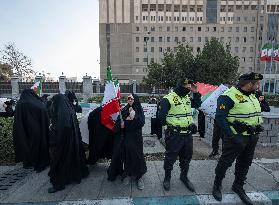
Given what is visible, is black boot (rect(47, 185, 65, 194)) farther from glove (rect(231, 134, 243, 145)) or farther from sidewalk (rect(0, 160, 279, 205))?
glove (rect(231, 134, 243, 145))

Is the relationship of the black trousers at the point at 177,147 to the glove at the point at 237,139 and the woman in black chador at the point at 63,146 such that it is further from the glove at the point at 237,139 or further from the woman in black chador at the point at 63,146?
the woman in black chador at the point at 63,146

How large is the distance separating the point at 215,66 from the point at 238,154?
27.2 meters

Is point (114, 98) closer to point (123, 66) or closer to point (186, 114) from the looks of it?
point (186, 114)

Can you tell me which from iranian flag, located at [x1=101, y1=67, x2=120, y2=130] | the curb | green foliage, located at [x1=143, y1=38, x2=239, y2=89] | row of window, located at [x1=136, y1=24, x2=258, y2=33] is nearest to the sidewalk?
the curb

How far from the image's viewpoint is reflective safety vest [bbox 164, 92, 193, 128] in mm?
4516

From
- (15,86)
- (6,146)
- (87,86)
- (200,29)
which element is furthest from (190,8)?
(6,146)

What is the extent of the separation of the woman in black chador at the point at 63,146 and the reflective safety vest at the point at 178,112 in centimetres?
178

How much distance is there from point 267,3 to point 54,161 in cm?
8166

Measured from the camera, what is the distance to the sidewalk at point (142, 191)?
14.1 ft

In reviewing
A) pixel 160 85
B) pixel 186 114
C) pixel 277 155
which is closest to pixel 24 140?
pixel 186 114

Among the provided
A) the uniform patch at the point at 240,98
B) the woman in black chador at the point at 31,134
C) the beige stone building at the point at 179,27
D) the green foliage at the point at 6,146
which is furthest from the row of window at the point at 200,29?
the uniform patch at the point at 240,98

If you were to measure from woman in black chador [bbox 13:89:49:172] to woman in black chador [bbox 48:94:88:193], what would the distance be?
37.2 inches

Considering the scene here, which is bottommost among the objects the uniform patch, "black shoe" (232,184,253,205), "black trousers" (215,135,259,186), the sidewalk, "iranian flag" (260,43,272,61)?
the sidewalk

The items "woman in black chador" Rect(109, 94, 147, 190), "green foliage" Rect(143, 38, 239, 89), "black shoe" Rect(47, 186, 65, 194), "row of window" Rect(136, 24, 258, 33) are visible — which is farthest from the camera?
"row of window" Rect(136, 24, 258, 33)
